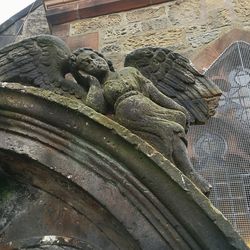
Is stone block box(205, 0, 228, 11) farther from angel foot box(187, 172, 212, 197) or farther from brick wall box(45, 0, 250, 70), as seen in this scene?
angel foot box(187, 172, 212, 197)

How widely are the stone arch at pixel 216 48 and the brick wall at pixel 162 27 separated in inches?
1.3

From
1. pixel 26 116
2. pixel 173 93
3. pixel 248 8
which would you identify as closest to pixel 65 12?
pixel 248 8

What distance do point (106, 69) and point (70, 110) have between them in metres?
0.40

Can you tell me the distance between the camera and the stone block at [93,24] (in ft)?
17.6

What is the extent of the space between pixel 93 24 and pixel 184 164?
348cm

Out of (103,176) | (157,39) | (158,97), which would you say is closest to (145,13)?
(157,39)

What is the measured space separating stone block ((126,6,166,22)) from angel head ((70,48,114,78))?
117 inches

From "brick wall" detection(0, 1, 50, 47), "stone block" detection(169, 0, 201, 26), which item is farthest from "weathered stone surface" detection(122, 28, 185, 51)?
"brick wall" detection(0, 1, 50, 47)

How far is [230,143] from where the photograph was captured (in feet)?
14.7

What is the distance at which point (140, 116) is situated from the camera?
7.15 feet

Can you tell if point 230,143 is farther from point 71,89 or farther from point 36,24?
point 36,24

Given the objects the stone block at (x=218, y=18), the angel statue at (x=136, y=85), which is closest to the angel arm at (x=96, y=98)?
the angel statue at (x=136, y=85)

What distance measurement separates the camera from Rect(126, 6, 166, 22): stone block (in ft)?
17.5

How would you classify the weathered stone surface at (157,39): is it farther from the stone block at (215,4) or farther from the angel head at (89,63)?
the angel head at (89,63)
